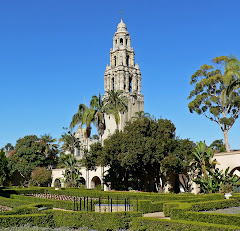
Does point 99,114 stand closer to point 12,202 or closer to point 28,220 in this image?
point 12,202

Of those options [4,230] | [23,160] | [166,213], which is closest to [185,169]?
[166,213]

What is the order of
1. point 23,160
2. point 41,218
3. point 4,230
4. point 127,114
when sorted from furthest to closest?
point 127,114, point 23,160, point 41,218, point 4,230

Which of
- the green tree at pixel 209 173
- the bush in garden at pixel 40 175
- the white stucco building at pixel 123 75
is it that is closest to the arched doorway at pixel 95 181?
the bush in garden at pixel 40 175

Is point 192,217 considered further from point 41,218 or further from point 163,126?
point 163,126

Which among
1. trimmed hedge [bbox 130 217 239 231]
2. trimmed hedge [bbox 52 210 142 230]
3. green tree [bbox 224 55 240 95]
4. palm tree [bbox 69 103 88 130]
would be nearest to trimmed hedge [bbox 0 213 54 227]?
trimmed hedge [bbox 52 210 142 230]

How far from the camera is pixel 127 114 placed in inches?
2347

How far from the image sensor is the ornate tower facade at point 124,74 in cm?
6097

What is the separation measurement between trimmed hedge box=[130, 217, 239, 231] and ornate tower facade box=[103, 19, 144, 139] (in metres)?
45.3

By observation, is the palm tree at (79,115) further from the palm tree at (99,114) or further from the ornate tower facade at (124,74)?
the ornate tower facade at (124,74)

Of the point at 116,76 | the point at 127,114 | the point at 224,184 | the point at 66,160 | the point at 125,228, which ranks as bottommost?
the point at 125,228

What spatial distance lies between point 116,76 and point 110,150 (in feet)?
100

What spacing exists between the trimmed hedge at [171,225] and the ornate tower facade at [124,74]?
4530 centimetres

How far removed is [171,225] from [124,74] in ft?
168

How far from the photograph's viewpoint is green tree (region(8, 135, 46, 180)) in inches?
2141
